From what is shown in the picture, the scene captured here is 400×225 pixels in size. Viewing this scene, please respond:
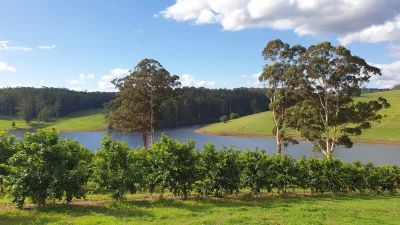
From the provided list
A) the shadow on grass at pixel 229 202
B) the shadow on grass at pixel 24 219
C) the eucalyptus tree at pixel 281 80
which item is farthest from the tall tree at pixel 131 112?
the shadow on grass at pixel 24 219

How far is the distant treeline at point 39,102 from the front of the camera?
156250 millimetres

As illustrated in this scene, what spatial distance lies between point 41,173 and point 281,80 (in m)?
29.3

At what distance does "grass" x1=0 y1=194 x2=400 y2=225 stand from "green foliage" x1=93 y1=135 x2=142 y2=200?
76 cm

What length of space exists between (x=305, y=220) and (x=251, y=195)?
6850 mm

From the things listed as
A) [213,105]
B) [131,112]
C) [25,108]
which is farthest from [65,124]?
[131,112]

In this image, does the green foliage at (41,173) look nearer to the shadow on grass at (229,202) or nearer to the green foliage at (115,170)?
the green foliage at (115,170)

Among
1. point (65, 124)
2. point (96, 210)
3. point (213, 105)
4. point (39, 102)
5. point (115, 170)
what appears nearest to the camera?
point (96, 210)

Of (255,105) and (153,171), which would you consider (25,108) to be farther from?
(153,171)

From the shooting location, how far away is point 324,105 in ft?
114

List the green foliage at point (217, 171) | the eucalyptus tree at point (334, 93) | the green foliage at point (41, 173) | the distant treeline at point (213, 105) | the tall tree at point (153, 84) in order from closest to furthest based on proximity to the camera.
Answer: the green foliage at point (41, 173) → the green foliage at point (217, 171) → the eucalyptus tree at point (334, 93) → the tall tree at point (153, 84) → the distant treeline at point (213, 105)

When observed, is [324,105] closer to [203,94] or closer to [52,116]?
[203,94]

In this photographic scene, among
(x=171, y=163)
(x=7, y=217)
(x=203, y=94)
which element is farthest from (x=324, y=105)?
(x=203, y=94)

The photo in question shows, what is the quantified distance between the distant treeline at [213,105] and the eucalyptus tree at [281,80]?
345ft

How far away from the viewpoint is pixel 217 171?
18.2 m
